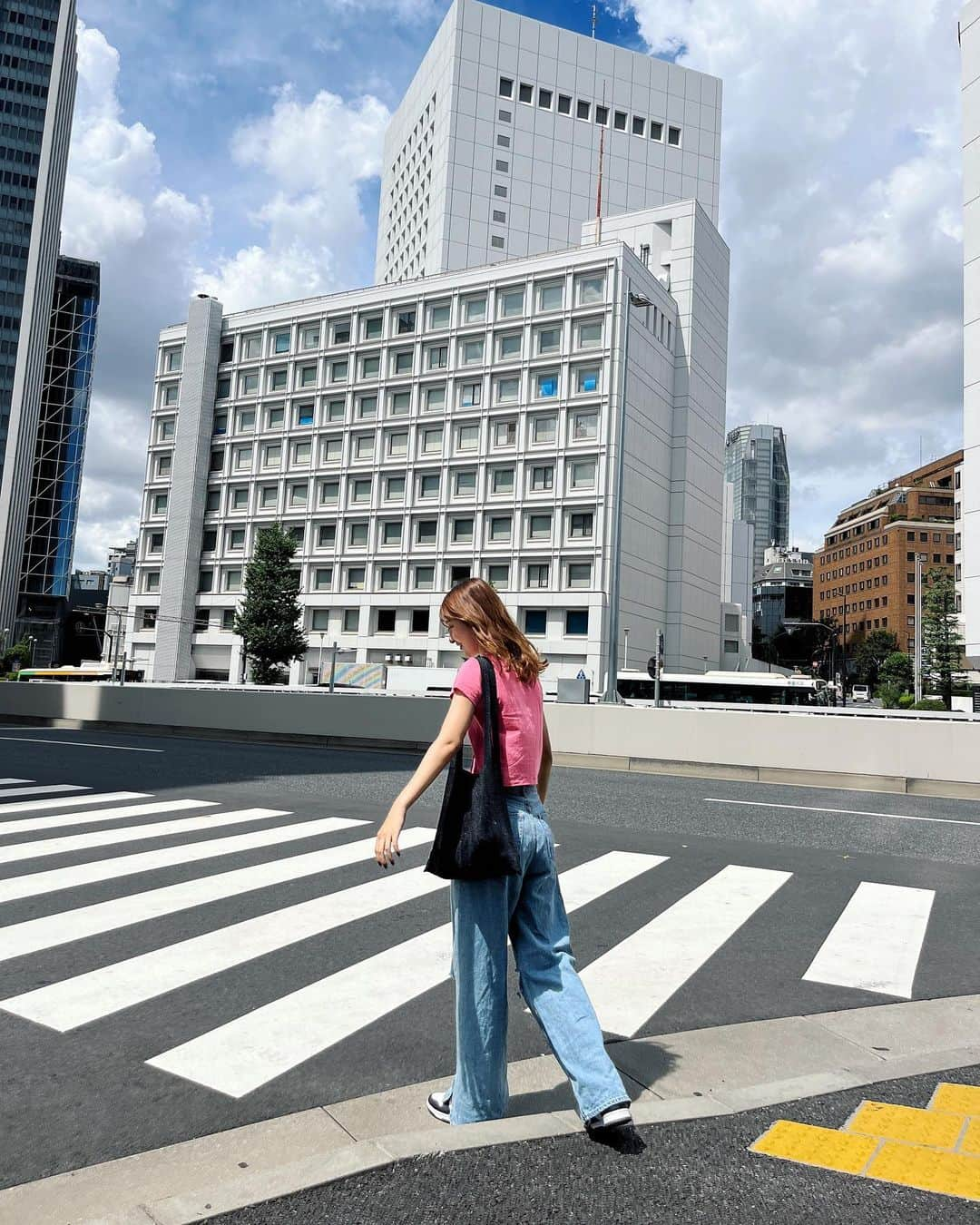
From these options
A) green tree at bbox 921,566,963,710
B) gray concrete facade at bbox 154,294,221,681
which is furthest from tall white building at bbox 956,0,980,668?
gray concrete facade at bbox 154,294,221,681

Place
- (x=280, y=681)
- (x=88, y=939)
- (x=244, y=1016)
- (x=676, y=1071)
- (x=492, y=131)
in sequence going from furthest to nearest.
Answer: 1. (x=492, y=131)
2. (x=280, y=681)
3. (x=88, y=939)
4. (x=244, y=1016)
5. (x=676, y=1071)

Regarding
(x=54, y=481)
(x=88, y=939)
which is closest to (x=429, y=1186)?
(x=88, y=939)

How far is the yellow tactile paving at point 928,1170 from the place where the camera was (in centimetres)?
256

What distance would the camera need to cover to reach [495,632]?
305 cm

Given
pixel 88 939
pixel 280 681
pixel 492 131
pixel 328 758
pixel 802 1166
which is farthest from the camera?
pixel 492 131

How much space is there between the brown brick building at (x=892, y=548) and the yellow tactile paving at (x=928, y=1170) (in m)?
121

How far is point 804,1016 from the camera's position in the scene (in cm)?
404

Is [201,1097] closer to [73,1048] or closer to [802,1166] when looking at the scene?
[73,1048]

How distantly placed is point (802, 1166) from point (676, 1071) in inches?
28.8

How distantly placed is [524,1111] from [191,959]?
2257 mm

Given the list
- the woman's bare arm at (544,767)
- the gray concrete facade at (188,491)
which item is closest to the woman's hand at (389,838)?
the woman's bare arm at (544,767)

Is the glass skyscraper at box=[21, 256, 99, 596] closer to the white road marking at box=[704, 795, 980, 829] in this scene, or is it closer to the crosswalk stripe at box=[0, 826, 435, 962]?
the white road marking at box=[704, 795, 980, 829]

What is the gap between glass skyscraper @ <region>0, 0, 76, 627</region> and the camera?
116m

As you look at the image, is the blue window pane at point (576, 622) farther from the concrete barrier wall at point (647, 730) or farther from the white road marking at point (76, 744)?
the white road marking at point (76, 744)
